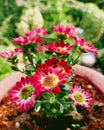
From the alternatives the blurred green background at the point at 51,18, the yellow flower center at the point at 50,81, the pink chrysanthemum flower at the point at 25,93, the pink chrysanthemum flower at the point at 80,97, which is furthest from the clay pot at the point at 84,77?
the blurred green background at the point at 51,18

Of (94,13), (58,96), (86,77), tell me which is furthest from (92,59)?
(58,96)

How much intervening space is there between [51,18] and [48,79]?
2.09 meters

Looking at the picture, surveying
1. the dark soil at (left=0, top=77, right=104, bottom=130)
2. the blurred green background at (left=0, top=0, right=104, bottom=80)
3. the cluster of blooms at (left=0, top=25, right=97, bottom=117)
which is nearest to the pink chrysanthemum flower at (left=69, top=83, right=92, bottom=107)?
the cluster of blooms at (left=0, top=25, right=97, bottom=117)

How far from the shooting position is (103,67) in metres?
3.13

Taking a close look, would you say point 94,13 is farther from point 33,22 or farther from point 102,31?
point 33,22

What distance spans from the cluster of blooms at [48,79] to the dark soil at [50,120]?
109 mm

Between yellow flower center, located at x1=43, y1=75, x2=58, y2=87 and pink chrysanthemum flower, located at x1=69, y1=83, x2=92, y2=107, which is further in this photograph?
pink chrysanthemum flower, located at x1=69, y1=83, x2=92, y2=107

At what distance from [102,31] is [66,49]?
2.01 m

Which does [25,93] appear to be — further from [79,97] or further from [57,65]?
[79,97]

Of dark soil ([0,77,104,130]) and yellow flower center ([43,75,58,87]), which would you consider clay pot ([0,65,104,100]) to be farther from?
yellow flower center ([43,75,58,87])

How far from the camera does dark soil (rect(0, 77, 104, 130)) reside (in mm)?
1540

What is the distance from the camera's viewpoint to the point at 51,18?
3320 mm

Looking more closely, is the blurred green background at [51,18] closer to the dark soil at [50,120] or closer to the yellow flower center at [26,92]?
the dark soil at [50,120]

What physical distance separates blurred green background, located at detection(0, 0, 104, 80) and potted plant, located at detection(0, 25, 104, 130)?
1.54m
